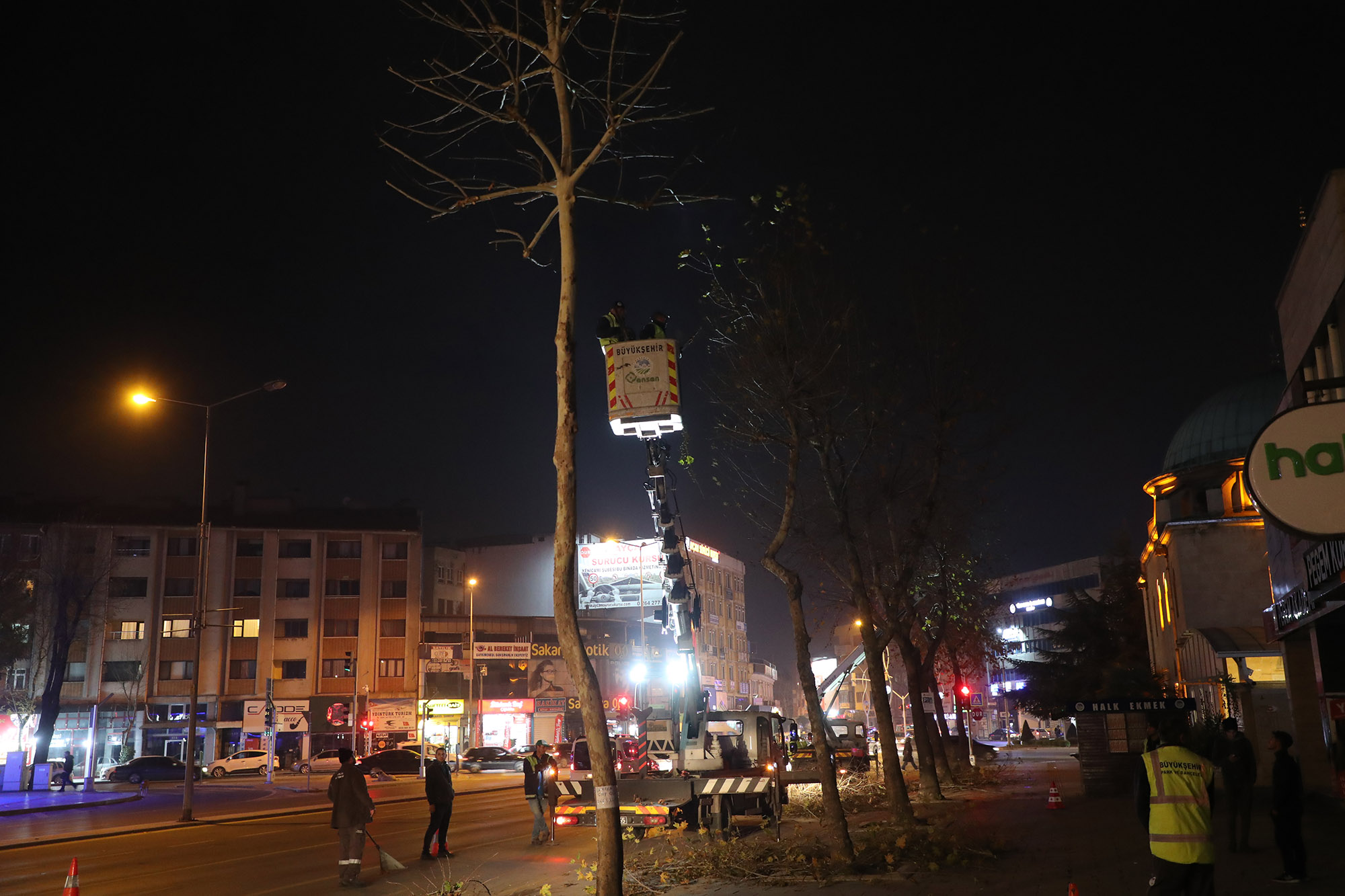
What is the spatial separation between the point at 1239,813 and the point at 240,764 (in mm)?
54663

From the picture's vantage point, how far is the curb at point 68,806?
99.1 ft

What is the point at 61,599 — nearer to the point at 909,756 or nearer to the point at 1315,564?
the point at 909,756

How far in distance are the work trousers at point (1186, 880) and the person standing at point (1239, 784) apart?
6594 millimetres

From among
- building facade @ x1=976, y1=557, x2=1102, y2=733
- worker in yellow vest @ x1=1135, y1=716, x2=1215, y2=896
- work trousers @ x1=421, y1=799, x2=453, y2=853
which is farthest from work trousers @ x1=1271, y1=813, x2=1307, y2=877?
building facade @ x1=976, y1=557, x2=1102, y2=733

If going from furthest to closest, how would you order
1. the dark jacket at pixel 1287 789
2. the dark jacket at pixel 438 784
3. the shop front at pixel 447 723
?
1. the shop front at pixel 447 723
2. the dark jacket at pixel 438 784
3. the dark jacket at pixel 1287 789

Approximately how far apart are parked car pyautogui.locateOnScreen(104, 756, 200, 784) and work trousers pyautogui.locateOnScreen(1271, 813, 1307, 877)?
49936 millimetres

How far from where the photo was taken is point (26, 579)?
177 ft

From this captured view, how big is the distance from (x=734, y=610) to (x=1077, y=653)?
66.1 meters

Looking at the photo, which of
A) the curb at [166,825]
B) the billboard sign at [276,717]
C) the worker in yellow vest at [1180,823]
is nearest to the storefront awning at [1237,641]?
the curb at [166,825]

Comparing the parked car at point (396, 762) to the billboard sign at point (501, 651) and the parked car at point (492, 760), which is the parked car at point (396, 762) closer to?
the parked car at point (492, 760)

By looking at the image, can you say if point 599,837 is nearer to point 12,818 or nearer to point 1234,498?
point 12,818

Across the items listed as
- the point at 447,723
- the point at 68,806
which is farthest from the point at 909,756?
the point at 447,723

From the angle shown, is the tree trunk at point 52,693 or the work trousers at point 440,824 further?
the tree trunk at point 52,693

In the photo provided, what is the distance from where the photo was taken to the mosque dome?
136ft
